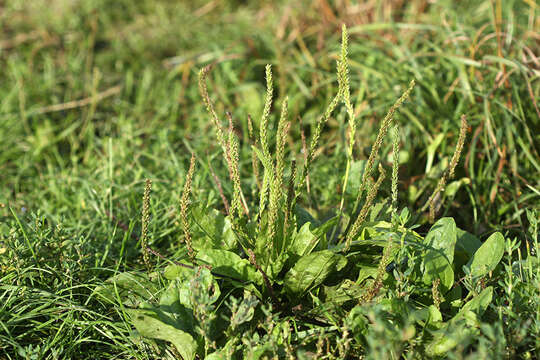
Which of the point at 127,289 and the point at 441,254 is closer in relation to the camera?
the point at 441,254

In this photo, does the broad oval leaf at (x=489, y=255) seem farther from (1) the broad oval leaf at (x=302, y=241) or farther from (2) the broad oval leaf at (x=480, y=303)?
(1) the broad oval leaf at (x=302, y=241)

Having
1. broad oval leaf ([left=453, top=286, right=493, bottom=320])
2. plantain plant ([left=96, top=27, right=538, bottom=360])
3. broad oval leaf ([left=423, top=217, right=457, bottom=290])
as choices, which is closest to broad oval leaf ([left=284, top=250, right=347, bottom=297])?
plantain plant ([left=96, top=27, right=538, bottom=360])

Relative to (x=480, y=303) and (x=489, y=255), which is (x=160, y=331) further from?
(x=489, y=255)

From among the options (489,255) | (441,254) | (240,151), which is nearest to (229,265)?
(441,254)

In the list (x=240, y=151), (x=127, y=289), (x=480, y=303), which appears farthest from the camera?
(x=240, y=151)

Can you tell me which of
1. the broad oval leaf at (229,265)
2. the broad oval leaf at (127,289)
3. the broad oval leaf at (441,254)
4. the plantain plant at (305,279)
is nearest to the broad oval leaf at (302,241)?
the plantain plant at (305,279)

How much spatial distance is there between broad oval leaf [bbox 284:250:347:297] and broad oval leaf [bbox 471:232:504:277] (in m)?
0.40

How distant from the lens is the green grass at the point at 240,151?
4.73 ft

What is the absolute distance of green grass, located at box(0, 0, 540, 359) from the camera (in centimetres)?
144

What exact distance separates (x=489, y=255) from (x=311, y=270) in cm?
54

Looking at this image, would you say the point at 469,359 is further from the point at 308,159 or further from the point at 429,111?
the point at 429,111

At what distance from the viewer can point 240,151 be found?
2.56 meters

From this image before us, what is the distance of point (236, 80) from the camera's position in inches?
123

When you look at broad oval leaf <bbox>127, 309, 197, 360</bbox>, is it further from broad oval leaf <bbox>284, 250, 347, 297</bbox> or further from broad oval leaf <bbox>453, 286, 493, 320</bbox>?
broad oval leaf <bbox>453, 286, 493, 320</bbox>
